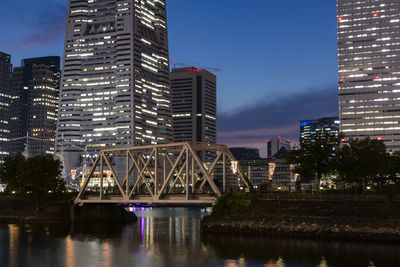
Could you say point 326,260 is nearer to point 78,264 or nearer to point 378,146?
point 78,264

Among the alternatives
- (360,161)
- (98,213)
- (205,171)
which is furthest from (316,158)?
(98,213)

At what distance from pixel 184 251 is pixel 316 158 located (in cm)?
3698

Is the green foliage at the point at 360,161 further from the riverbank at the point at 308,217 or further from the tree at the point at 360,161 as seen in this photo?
the riverbank at the point at 308,217

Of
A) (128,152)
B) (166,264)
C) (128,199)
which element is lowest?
(166,264)

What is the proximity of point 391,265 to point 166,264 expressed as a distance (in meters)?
22.0

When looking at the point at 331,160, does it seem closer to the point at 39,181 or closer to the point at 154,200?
the point at 154,200

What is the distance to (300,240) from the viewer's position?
63875 millimetres

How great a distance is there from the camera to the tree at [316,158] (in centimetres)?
8906

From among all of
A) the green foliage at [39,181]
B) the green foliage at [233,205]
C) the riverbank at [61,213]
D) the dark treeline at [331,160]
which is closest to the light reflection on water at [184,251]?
the green foliage at [233,205]

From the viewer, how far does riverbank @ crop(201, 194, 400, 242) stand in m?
62.9

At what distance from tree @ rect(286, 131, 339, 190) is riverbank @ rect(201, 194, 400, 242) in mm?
17907

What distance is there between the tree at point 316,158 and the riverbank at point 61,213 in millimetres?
39497

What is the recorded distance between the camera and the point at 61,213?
102 meters

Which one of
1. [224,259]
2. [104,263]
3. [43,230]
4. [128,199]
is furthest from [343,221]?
[43,230]
